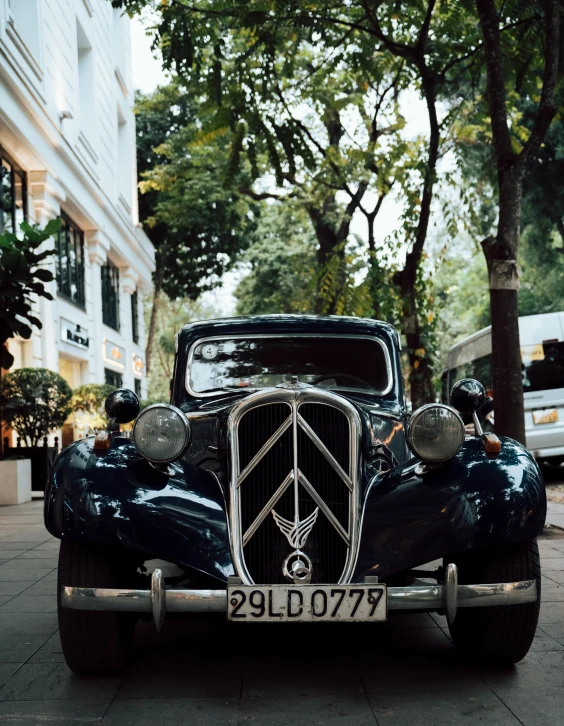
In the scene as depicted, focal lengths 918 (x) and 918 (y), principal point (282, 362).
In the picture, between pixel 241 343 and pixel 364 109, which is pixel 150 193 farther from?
pixel 241 343

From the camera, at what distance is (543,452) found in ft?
48.1

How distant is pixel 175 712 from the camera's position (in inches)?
148

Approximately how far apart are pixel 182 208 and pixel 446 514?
80.0 ft

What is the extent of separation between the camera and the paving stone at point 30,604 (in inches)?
227

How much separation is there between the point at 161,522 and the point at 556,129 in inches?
965

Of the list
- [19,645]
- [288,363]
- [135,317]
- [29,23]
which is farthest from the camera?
[135,317]

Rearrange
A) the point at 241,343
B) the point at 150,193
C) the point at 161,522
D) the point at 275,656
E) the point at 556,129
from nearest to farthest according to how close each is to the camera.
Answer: the point at 161,522 < the point at 275,656 < the point at 241,343 < the point at 556,129 < the point at 150,193

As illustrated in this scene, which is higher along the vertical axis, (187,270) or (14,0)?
(14,0)

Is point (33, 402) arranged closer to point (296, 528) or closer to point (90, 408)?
point (90, 408)

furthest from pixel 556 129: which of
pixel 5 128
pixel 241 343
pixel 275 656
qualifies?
pixel 275 656

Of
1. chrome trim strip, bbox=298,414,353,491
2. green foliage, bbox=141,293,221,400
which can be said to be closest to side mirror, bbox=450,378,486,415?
chrome trim strip, bbox=298,414,353,491

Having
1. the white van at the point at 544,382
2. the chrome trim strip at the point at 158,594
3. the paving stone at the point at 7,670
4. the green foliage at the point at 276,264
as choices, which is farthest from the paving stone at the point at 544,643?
the green foliage at the point at 276,264

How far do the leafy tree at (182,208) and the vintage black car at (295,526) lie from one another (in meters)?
21.2

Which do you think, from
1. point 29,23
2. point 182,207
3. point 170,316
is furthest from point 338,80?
point 170,316
